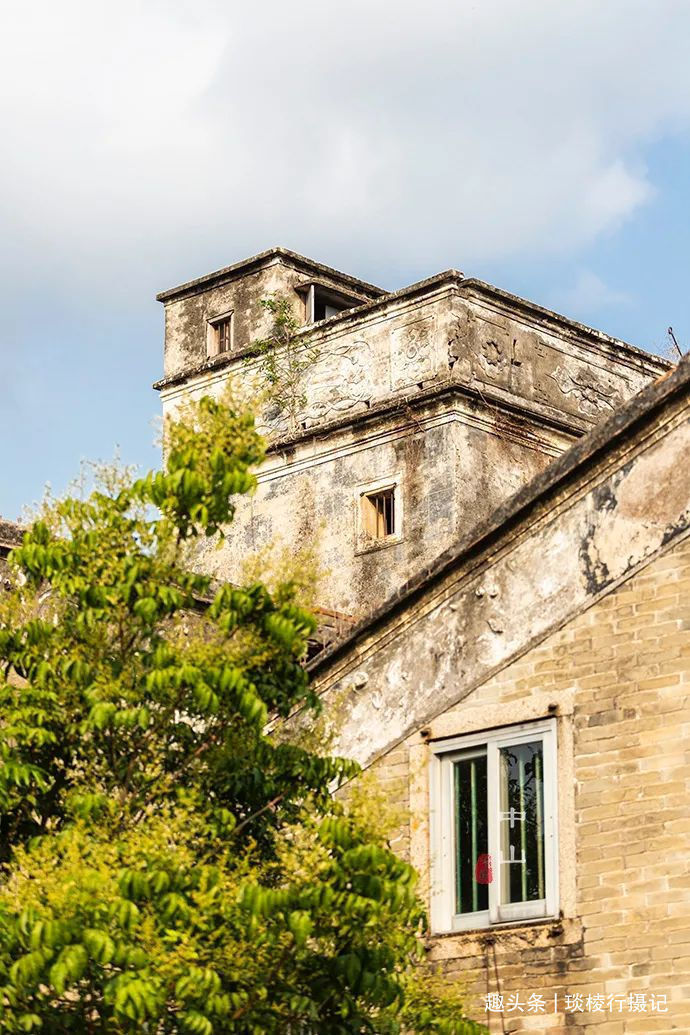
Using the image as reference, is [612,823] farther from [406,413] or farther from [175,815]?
[406,413]

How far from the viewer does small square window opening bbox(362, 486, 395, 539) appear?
24.5 metres

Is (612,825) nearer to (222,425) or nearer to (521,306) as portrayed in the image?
(222,425)

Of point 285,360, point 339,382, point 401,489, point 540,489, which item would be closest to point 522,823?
point 540,489

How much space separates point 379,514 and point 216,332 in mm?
4272

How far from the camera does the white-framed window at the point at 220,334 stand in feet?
87.9

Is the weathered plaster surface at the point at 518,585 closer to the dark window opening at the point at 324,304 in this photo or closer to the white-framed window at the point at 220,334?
the dark window opening at the point at 324,304

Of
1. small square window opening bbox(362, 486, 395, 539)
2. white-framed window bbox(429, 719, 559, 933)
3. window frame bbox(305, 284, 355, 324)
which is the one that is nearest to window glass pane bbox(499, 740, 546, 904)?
white-framed window bbox(429, 719, 559, 933)

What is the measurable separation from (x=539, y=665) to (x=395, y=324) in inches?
504

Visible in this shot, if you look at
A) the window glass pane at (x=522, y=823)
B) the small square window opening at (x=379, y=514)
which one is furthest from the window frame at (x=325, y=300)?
the window glass pane at (x=522, y=823)

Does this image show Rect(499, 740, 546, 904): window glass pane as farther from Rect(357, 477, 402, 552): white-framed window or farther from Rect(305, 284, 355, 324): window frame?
Rect(305, 284, 355, 324): window frame

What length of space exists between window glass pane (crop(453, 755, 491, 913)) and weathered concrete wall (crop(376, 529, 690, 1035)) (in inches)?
10.5

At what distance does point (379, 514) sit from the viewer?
24.7m

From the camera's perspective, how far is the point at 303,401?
25531 millimetres

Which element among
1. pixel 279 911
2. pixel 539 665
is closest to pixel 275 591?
pixel 279 911
